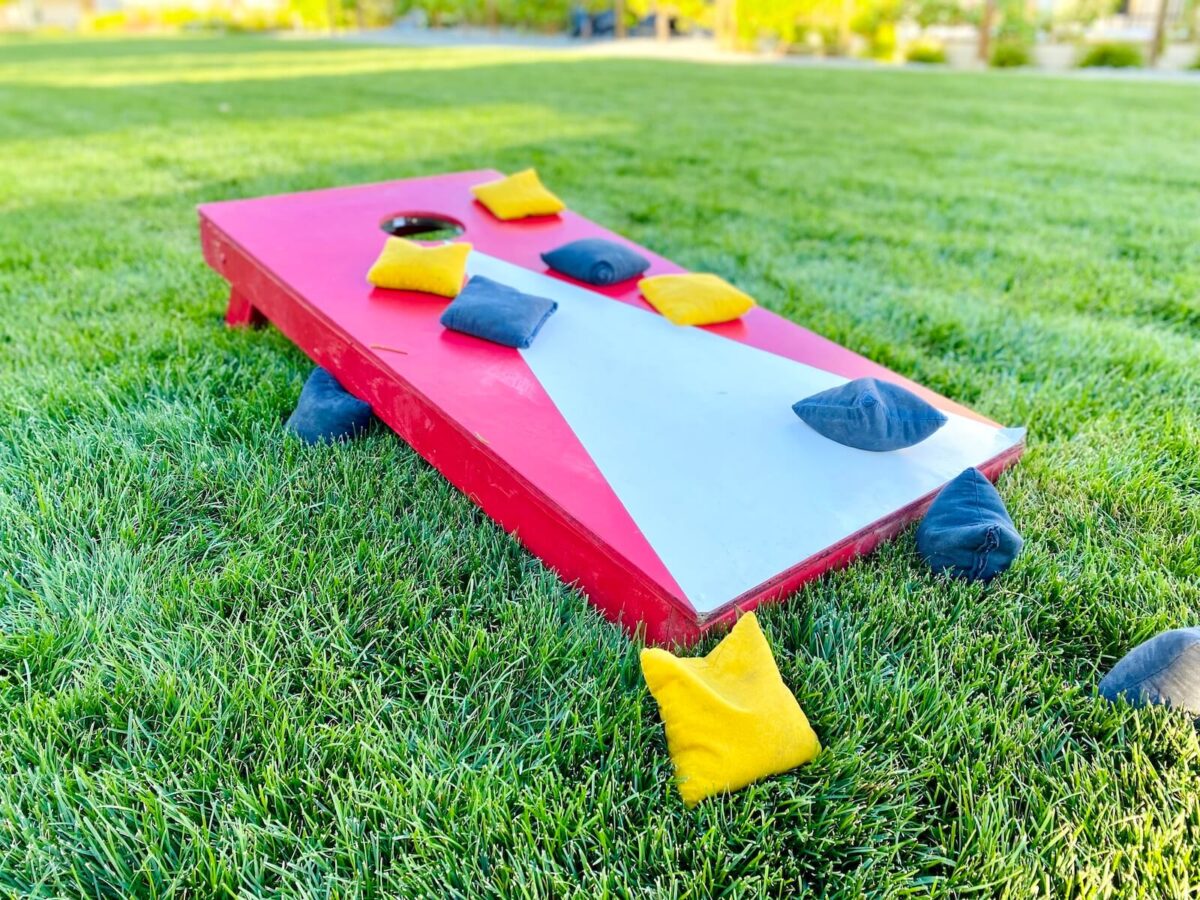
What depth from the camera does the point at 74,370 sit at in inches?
60.1

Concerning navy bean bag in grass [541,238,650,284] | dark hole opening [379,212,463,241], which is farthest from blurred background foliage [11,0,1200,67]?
navy bean bag in grass [541,238,650,284]

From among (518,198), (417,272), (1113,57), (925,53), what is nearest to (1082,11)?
(1113,57)

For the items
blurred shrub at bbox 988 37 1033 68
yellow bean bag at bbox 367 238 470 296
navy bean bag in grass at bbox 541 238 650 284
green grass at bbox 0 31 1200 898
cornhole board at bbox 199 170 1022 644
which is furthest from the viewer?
blurred shrub at bbox 988 37 1033 68

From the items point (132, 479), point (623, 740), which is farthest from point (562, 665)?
point (132, 479)

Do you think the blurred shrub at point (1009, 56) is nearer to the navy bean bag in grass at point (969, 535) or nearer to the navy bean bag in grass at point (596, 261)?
the navy bean bag in grass at point (596, 261)

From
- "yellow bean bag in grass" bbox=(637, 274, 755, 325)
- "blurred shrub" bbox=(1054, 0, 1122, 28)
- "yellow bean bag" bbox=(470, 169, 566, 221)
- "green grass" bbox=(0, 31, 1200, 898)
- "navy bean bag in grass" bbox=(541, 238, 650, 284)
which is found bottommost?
"green grass" bbox=(0, 31, 1200, 898)

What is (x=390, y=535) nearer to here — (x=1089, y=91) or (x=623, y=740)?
(x=623, y=740)

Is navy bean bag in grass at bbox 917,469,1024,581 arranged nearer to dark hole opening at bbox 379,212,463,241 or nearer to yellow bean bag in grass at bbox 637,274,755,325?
yellow bean bag in grass at bbox 637,274,755,325

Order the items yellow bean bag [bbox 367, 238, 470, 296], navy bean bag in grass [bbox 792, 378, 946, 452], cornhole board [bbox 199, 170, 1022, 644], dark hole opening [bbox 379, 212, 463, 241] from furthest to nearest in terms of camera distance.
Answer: dark hole opening [bbox 379, 212, 463, 241] < yellow bean bag [bbox 367, 238, 470, 296] < navy bean bag in grass [bbox 792, 378, 946, 452] < cornhole board [bbox 199, 170, 1022, 644]

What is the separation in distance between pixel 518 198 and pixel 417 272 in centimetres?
64

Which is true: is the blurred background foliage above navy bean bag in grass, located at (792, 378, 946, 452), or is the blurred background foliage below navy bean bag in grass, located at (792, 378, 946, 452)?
above

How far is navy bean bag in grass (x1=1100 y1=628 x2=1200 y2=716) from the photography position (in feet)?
2.68

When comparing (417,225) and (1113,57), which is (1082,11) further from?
(417,225)

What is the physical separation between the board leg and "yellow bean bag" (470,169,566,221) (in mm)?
637
